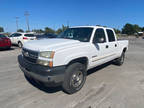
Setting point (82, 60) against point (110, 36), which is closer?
point (82, 60)

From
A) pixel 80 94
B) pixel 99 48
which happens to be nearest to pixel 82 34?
pixel 99 48

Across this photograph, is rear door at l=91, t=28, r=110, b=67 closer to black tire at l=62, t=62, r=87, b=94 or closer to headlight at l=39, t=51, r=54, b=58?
black tire at l=62, t=62, r=87, b=94

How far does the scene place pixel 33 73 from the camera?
258 centimetres

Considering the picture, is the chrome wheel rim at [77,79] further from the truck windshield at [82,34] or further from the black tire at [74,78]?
the truck windshield at [82,34]

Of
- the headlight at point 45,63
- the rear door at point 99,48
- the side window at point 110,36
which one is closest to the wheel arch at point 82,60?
the rear door at point 99,48

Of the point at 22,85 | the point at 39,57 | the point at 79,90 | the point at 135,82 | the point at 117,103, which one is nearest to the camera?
the point at 39,57

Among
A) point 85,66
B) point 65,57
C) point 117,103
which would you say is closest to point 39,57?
point 65,57

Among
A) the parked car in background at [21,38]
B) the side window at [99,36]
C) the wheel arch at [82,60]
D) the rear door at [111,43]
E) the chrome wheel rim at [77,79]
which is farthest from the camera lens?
the parked car in background at [21,38]

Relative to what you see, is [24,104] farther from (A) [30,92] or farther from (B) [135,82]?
(B) [135,82]

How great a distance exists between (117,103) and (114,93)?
464mm

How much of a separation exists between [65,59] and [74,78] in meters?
0.78

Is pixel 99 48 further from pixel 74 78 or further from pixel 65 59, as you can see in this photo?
pixel 65 59

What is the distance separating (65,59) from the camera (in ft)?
8.33

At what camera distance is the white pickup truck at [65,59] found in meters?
2.41
